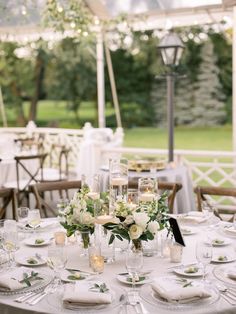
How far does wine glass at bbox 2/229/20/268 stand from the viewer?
2.43m

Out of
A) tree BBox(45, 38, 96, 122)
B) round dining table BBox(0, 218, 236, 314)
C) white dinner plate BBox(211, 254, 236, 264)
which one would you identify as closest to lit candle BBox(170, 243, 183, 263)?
round dining table BBox(0, 218, 236, 314)

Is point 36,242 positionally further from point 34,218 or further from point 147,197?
point 147,197

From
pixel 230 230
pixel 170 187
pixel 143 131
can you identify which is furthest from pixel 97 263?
pixel 143 131

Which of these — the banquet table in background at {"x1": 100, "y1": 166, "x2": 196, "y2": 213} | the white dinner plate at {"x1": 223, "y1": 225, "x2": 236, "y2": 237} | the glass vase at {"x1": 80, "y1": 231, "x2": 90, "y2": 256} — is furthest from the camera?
the banquet table in background at {"x1": 100, "y1": 166, "x2": 196, "y2": 213}

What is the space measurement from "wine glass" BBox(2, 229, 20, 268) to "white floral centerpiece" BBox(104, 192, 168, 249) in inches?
18.6

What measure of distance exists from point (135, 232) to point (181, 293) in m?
0.38

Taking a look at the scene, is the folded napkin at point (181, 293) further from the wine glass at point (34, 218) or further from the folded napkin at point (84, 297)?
the wine glass at point (34, 218)

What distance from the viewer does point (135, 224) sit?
229cm

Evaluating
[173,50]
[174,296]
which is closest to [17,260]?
[174,296]

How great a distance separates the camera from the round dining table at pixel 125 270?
6.30 feet

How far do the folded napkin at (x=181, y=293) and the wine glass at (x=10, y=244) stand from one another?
0.76 m

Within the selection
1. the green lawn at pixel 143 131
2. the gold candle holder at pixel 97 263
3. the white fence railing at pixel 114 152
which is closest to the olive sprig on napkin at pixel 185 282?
the gold candle holder at pixel 97 263

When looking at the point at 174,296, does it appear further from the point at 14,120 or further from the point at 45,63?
the point at 14,120

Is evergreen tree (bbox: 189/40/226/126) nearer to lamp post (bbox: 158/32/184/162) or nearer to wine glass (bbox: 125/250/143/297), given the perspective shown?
lamp post (bbox: 158/32/184/162)
